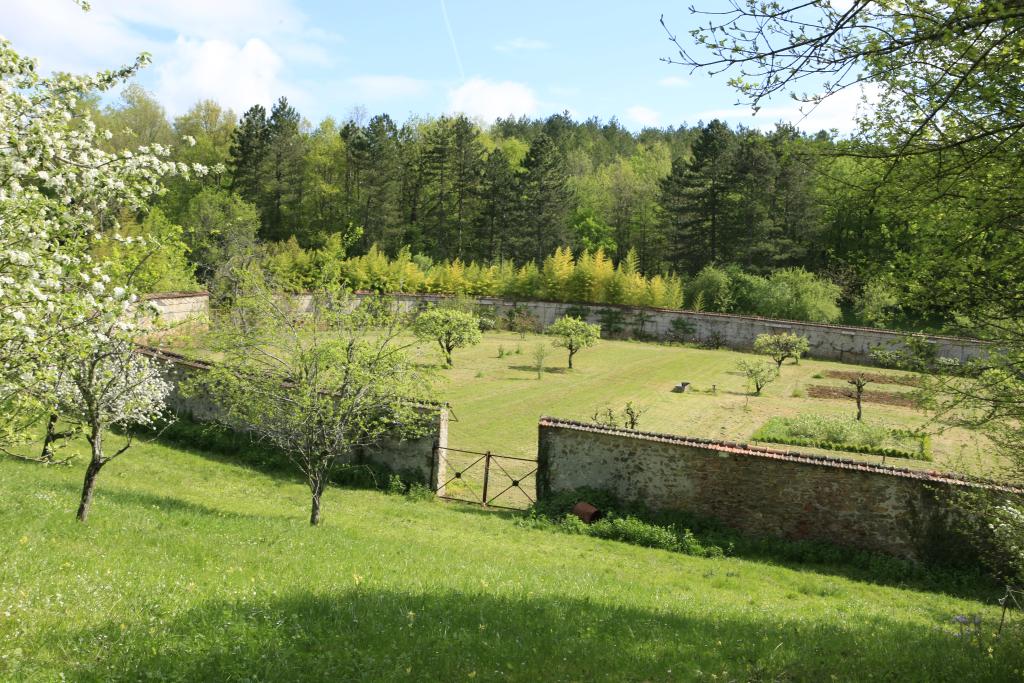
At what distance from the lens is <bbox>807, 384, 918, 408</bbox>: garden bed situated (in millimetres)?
30562

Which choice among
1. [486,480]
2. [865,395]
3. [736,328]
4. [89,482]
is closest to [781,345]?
[865,395]

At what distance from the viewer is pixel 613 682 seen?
21.0 feet

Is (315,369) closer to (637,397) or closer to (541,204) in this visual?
(637,397)

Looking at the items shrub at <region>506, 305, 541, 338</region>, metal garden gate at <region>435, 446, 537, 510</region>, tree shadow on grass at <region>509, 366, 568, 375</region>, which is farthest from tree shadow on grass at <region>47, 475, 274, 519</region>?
shrub at <region>506, 305, 541, 338</region>

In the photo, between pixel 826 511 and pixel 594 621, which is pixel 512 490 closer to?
pixel 826 511

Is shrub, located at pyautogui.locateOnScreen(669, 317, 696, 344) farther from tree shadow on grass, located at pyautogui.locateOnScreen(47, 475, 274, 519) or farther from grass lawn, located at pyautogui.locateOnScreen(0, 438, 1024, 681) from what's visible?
tree shadow on grass, located at pyautogui.locateOnScreen(47, 475, 274, 519)

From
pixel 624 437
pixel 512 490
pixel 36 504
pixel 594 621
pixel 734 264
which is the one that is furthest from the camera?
pixel 734 264

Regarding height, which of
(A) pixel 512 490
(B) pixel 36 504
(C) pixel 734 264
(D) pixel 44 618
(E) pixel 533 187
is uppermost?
(E) pixel 533 187

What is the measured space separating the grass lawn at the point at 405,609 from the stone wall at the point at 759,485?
138 centimetres

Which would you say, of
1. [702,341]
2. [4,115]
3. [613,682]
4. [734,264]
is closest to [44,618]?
[4,115]

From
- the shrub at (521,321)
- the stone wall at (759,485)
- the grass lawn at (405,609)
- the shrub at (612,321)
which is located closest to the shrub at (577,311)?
the shrub at (612,321)

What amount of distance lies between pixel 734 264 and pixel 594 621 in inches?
2002

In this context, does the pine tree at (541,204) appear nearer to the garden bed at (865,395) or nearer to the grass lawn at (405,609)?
the garden bed at (865,395)

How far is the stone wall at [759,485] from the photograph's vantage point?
45.0 ft
